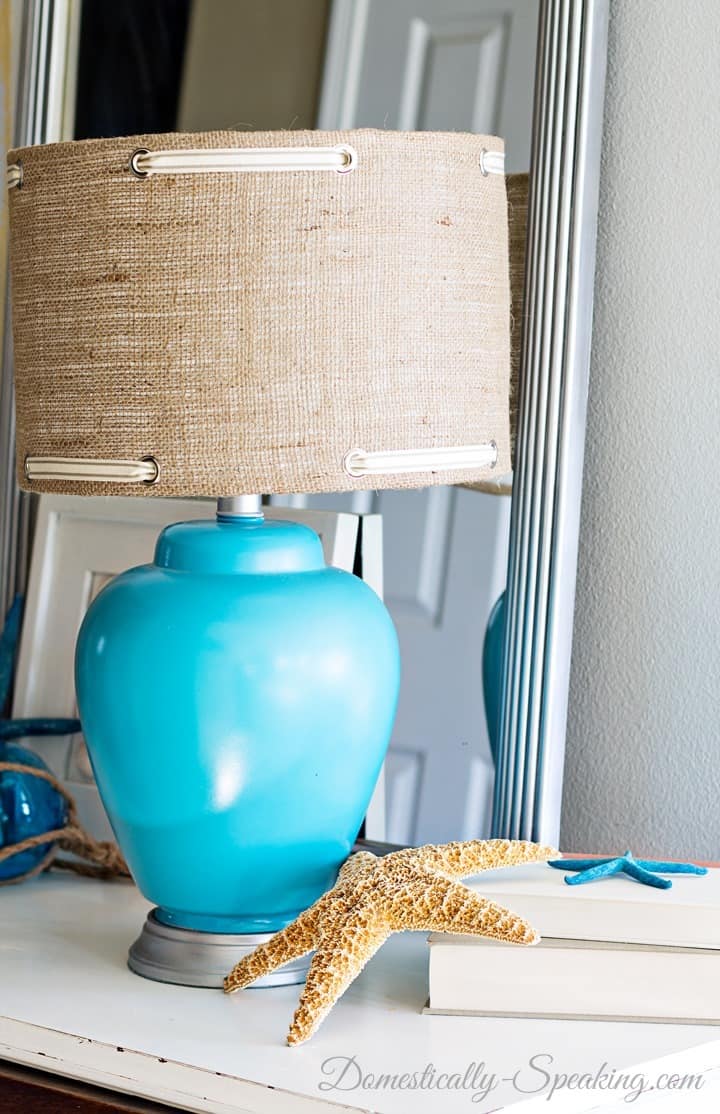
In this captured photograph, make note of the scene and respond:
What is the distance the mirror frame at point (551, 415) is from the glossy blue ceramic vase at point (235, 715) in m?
0.17

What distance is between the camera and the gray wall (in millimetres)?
1116

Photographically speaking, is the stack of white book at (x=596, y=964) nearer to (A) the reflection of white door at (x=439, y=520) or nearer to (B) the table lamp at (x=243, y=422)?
(B) the table lamp at (x=243, y=422)

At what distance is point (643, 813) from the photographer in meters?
1.16

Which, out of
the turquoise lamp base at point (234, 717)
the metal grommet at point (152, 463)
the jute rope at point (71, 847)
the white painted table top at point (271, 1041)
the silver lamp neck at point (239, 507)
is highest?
the metal grommet at point (152, 463)

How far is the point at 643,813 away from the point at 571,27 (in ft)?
2.14

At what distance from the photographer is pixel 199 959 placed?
3.10 feet

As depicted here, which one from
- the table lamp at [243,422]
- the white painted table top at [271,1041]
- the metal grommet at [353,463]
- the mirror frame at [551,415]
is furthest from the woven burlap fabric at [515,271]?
the white painted table top at [271,1041]

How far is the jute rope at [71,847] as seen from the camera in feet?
3.78

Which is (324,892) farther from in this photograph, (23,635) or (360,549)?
(23,635)

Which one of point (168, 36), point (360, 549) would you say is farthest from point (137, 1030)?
point (168, 36)

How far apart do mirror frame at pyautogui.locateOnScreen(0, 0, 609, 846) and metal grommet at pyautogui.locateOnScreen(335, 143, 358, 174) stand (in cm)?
30

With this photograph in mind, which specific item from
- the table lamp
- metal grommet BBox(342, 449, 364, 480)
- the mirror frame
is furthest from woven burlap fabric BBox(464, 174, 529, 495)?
metal grommet BBox(342, 449, 364, 480)

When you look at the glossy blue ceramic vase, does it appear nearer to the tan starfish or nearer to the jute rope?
the tan starfish

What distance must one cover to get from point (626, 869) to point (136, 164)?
1.85 feet
